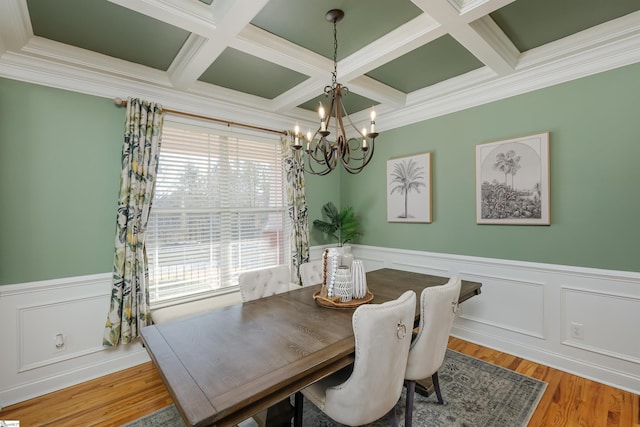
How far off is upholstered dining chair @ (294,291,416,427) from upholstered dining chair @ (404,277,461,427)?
25cm

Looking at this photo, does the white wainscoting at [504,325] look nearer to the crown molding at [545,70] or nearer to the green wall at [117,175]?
the green wall at [117,175]

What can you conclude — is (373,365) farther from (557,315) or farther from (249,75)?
(249,75)

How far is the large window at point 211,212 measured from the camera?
2.92 m

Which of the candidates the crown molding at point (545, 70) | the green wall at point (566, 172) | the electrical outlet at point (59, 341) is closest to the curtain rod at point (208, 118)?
the crown molding at point (545, 70)

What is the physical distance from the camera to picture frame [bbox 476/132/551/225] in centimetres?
259

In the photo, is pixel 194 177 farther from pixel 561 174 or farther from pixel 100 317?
pixel 561 174

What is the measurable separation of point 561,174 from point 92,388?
14.5 feet

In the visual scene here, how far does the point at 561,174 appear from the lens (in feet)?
8.27

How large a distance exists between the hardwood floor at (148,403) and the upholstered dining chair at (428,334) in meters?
0.89

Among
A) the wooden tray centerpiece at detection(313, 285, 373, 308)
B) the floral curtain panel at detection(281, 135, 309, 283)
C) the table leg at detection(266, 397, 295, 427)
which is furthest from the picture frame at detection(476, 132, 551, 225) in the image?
the table leg at detection(266, 397, 295, 427)

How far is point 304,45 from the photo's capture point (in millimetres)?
2342

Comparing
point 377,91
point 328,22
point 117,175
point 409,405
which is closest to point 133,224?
point 117,175

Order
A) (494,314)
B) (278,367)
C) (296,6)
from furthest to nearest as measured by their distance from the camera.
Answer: (494,314) → (296,6) → (278,367)

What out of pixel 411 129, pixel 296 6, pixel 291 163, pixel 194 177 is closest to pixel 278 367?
pixel 296 6
